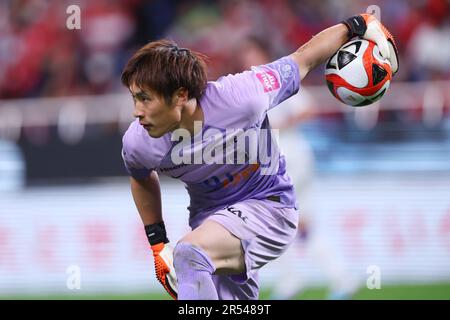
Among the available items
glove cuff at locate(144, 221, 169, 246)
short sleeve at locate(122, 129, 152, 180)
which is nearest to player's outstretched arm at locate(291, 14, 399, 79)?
short sleeve at locate(122, 129, 152, 180)

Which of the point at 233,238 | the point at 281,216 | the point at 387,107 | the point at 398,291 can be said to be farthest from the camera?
the point at 387,107

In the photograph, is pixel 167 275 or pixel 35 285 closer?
pixel 167 275

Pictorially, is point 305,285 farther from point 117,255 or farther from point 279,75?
point 279,75

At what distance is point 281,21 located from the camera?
41.9 ft

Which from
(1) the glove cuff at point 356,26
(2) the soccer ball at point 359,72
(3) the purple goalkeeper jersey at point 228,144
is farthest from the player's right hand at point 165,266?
(1) the glove cuff at point 356,26

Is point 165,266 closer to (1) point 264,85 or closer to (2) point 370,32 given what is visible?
(1) point 264,85

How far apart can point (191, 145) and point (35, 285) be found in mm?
4978

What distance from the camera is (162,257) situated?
6.32 metres

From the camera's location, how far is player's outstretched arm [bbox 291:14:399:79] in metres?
6.24

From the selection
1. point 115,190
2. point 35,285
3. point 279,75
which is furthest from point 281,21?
point 279,75

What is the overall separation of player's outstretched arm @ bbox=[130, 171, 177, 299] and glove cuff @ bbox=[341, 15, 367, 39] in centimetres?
153

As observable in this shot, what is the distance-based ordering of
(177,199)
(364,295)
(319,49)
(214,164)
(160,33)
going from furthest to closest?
(160,33)
(177,199)
(364,295)
(319,49)
(214,164)

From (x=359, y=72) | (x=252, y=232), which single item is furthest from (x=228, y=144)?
(x=359, y=72)

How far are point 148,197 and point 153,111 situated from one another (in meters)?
0.81
